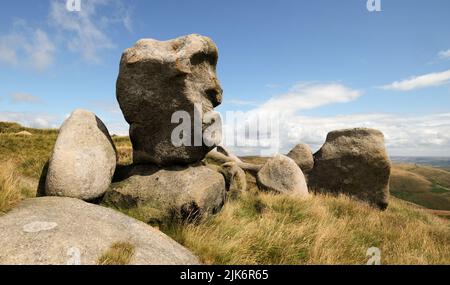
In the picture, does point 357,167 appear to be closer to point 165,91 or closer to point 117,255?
point 165,91

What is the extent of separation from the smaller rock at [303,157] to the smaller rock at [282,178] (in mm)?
2833

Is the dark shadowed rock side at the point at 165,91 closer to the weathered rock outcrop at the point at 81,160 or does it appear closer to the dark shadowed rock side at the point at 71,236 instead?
the weathered rock outcrop at the point at 81,160

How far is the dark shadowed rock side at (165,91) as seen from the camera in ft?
28.6

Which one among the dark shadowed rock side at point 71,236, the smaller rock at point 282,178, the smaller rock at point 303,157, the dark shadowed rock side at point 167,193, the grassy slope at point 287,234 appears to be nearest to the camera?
the dark shadowed rock side at point 71,236

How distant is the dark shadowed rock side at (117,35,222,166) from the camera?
8727 millimetres

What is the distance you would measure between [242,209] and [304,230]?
2.81 meters

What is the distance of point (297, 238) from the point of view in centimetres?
791

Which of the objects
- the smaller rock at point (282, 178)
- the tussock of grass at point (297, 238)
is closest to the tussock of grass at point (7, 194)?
the tussock of grass at point (297, 238)

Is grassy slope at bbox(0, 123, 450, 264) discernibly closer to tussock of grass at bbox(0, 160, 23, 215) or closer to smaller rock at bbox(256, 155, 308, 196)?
tussock of grass at bbox(0, 160, 23, 215)

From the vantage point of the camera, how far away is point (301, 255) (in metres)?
7.35

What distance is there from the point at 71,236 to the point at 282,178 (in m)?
10.8
